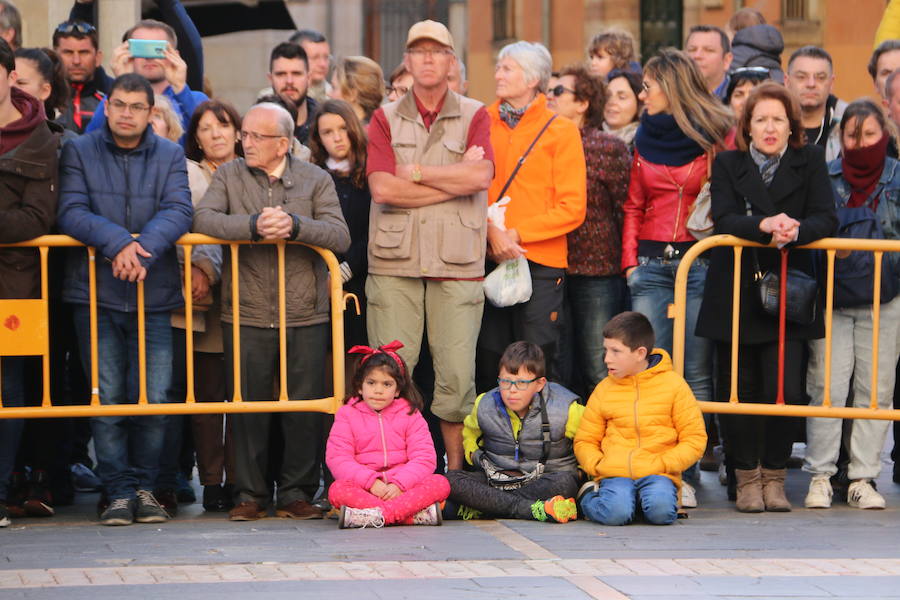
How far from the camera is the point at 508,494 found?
27.2ft

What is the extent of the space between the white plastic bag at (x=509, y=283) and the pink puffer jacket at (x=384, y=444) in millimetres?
857

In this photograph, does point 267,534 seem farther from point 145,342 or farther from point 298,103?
point 298,103

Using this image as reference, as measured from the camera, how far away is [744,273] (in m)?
8.68

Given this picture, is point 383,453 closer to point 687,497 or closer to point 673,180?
point 687,497

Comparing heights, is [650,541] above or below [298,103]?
below

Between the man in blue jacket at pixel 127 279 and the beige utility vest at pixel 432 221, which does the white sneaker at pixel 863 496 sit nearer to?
the beige utility vest at pixel 432 221

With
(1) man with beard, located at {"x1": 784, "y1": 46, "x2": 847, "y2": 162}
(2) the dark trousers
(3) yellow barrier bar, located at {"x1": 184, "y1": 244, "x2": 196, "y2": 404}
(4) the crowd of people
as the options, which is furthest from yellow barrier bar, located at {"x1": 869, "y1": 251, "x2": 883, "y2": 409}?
(3) yellow barrier bar, located at {"x1": 184, "y1": 244, "x2": 196, "y2": 404}

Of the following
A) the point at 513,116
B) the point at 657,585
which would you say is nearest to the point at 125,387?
the point at 513,116

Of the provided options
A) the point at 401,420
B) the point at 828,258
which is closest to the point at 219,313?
the point at 401,420

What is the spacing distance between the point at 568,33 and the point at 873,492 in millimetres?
19346

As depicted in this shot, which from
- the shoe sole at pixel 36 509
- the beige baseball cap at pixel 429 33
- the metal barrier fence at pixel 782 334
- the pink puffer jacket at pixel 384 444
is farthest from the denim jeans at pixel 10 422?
the metal barrier fence at pixel 782 334

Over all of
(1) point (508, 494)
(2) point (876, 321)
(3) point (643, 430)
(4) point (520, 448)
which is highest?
(2) point (876, 321)

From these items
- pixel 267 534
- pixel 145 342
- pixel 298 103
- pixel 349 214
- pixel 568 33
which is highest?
pixel 568 33

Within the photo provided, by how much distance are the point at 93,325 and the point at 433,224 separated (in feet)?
5.75
